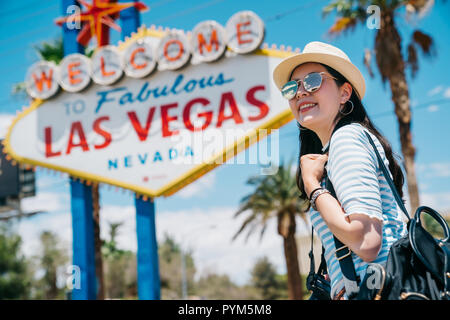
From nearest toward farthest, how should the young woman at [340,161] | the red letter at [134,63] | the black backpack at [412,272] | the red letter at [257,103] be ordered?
the black backpack at [412,272]
the young woman at [340,161]
the red letter at [257,103]
the red letter at [134,63]

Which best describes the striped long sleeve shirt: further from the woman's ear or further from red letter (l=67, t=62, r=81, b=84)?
red letter (l=67, t=62, r=81, b=84)

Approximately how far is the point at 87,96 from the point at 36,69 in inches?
51.4

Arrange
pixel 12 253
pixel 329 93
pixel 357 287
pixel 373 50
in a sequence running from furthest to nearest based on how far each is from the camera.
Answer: pixel 12 253 < pixel 373 50 < pixel 329 93 < pixel 357 287

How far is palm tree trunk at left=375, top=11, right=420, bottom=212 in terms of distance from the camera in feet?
45.0

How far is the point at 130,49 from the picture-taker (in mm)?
9164

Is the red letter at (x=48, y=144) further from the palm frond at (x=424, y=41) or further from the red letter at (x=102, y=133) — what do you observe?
the palm frond at (x=424, y=41)

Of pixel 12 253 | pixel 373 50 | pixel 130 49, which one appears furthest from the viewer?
pixel 12 253

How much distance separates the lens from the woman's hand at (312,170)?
5.84 ft

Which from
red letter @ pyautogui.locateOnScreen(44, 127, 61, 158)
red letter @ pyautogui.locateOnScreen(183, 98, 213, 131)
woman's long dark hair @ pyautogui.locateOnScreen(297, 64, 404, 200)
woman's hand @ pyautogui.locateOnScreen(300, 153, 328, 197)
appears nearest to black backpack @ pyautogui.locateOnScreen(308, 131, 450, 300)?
woman's hand @ pyautogui.locateOnScreen(300, 153, 328, 197)

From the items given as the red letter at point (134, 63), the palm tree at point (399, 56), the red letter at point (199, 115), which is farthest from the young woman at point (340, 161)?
the palm tree at point (399, 56)

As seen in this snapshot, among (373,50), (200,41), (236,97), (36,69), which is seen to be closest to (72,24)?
(36,69)

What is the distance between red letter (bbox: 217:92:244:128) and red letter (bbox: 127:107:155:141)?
138cm

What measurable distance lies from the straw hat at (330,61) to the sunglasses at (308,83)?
6cm
